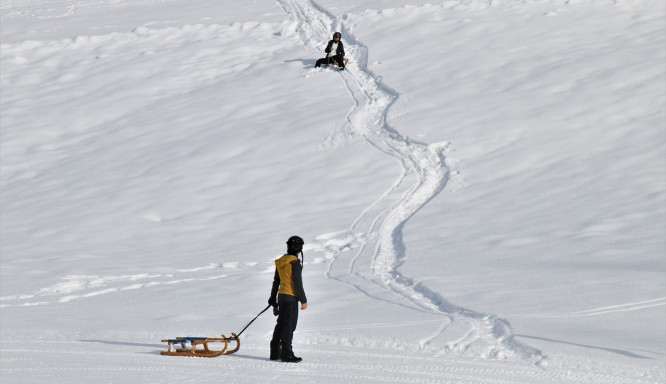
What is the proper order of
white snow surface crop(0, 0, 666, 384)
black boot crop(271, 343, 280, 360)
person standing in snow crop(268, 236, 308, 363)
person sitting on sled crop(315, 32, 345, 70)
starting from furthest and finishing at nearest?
person sitting on sled crop(315, 32, 345, 70)
white snow surface crop(0, 0, 666, 384)
black boot crop(271, 343, 280, 360)
person standing in snow crop(268, 236, 308, 363)

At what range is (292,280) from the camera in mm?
6723

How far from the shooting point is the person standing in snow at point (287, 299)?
669 centimetres

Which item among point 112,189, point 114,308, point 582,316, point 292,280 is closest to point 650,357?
point 582,316

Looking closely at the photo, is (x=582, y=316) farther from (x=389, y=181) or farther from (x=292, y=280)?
(x=389, y=181)

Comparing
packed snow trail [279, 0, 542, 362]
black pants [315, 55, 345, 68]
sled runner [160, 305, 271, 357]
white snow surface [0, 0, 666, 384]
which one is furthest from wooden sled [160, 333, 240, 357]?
black pants [315, 55, 345, 68]

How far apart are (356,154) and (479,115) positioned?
105 inches

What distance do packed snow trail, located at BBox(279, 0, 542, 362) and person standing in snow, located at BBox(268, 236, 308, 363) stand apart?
50.2 inches

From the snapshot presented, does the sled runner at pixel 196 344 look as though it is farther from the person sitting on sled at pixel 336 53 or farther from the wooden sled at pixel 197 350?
the person sitting on sled at pixel 336 53

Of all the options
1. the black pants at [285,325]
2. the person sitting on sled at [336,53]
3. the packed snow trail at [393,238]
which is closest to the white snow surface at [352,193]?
the packed snow trail at [393,238]

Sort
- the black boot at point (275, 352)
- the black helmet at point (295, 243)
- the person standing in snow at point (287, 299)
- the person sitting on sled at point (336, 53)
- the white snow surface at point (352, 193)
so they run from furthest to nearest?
the person sitting on sled at point (336, 53)
the white snow surface at point (352, 193)
the black boot at point (275, 352)
the person standing in snow at point (287, 299)
the black helmet at point (295, 243)

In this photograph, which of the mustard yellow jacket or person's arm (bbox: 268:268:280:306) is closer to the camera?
the mustard yellow jacket

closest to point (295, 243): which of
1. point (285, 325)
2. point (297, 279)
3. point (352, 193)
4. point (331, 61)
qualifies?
point (297, 279)

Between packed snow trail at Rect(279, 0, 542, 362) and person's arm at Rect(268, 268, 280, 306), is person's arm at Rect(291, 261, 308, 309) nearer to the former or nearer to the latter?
person's arm at Rect(268, 268, 280, 306)

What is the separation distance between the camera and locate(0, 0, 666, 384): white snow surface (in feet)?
23.4
